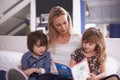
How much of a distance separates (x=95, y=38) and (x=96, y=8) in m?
0.71

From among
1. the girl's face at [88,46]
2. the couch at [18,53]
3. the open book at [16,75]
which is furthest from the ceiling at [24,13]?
the open book at [16,75]

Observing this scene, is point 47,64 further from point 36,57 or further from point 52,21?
point 52,21

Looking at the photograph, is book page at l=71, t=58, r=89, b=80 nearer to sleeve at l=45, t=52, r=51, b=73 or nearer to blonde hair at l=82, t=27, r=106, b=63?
blonde hair at l=82, t=27, r=106, b=63

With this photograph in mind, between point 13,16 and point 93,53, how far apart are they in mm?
1289

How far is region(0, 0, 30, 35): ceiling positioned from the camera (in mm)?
2314

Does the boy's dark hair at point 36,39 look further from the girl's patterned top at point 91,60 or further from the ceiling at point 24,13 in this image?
the ceiling at point 24,13

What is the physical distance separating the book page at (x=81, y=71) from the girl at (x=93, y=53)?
62 mm

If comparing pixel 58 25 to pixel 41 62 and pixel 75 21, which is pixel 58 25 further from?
pixel 75 21

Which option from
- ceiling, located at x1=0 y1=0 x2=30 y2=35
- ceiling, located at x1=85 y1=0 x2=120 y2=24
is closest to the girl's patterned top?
ceiling, located at x1=85 y1=0 x2=120 y2=24

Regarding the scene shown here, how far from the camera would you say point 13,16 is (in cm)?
244

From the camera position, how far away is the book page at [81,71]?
128cm

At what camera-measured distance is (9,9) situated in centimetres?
237

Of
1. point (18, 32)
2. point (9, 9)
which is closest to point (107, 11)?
point (9, 9)

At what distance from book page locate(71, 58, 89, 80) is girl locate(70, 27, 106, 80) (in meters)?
0.06
